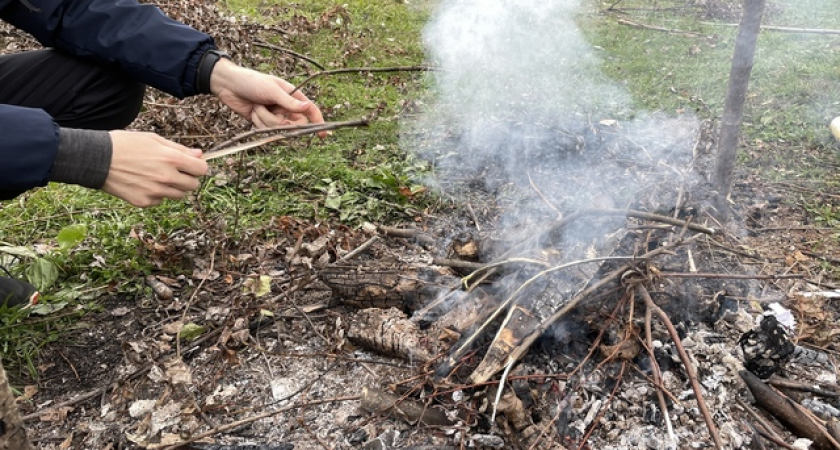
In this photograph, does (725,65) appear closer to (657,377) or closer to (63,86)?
(657,377)

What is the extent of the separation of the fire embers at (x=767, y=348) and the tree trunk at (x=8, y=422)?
2.72m

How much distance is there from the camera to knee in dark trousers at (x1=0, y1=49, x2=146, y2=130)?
309cm

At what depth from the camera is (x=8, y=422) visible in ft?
5.79

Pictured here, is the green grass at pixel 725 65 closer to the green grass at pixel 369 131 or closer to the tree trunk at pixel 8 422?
the green grass at pixel 369 131

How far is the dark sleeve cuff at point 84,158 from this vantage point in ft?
6.95

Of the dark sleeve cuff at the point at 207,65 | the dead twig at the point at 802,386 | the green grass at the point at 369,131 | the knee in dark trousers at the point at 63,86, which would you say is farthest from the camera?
the green grass at the point at 369,131

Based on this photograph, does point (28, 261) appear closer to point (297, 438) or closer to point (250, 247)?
point (250, 247)

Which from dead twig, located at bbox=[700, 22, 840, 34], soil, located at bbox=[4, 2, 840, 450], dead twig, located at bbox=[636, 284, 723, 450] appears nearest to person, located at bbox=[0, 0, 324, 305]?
soil, located at bbox=[4, 2, 840, 450]

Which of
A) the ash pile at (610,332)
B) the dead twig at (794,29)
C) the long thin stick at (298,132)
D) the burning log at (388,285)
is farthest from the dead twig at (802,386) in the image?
the dead twig at (794,29)

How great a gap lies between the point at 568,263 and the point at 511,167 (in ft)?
6.28

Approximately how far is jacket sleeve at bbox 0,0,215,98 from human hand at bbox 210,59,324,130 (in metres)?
0.15

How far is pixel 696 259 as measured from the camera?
3076 millimetres

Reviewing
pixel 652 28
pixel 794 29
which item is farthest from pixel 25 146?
pixel 794 29

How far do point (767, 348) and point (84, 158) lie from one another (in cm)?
279
